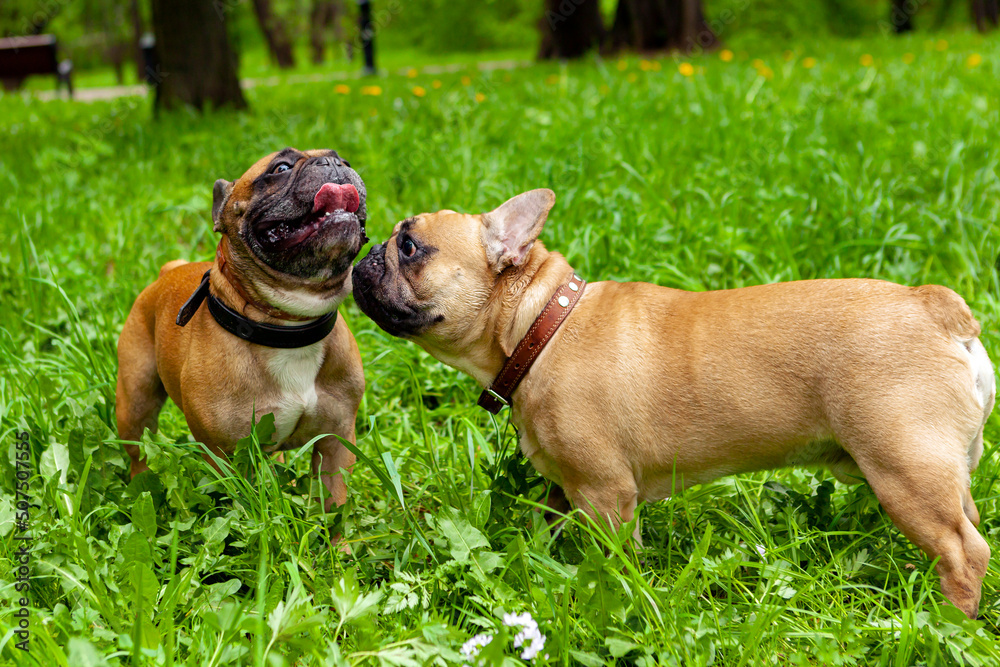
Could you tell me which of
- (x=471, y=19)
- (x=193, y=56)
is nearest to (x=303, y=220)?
(x=193, y=56)

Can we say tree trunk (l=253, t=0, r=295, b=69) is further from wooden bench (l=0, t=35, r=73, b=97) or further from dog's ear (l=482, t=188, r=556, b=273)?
dog's ear (l=482, t=188, r=556, b=273)

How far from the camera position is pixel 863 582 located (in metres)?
2.88

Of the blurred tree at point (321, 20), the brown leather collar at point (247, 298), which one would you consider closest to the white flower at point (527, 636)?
the brown leather collar at point (247, 298)

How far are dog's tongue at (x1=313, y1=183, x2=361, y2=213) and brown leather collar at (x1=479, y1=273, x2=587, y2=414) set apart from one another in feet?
2.87

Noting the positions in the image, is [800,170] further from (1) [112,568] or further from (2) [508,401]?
(1) [112,568]

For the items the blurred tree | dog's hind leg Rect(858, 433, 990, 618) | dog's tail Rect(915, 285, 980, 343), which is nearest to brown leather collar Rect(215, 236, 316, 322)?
dog's hind leg Rect(858, 433, 990, 618)

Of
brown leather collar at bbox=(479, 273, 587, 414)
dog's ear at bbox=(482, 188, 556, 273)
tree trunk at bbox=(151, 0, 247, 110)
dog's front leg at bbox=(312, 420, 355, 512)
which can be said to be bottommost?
dog's front leg at bbox=(312, 420, 355, 512)

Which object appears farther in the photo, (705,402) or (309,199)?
(309,199)

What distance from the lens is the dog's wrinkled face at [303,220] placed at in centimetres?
307

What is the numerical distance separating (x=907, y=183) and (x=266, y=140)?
5.26 meters

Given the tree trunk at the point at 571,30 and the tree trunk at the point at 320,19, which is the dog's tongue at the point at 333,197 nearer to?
the tree trunk at the point at 571,30

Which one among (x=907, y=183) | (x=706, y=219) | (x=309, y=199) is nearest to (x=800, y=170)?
(x=907, y=183)

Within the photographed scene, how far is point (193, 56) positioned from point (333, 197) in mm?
7403

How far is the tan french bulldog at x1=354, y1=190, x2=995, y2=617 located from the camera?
2504 mm
